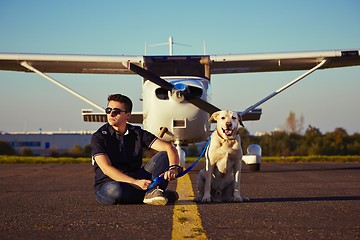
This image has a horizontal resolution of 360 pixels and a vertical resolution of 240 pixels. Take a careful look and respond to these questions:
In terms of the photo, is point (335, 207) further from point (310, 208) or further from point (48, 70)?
point (48, 70)

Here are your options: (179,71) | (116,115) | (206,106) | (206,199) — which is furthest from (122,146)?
(179,71)

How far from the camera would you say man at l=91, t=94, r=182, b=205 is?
5234 millimetres

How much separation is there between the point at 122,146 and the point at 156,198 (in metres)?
0.71

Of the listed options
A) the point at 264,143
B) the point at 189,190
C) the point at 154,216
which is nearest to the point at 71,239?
the point at 154,216

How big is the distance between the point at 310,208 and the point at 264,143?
25883mm

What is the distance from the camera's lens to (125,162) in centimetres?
557

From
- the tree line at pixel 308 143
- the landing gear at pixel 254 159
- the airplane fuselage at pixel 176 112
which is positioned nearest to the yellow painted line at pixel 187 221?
the airplane fuselage at pixel 176 112

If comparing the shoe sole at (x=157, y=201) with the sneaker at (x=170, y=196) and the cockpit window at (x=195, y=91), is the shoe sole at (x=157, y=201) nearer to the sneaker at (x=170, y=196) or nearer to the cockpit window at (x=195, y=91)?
the sneaker at (x=170, y=196)

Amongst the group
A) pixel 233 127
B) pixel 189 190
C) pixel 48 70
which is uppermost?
pixel 48 70

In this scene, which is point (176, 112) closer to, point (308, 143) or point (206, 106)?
point (206, 106)

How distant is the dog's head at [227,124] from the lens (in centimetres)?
588

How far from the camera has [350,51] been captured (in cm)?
1476

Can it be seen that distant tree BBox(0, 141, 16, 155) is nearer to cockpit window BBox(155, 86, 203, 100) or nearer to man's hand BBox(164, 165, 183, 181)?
cockpit window BBox(155, 86, 203, 100)

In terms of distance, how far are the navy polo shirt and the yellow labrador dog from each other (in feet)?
2.01
